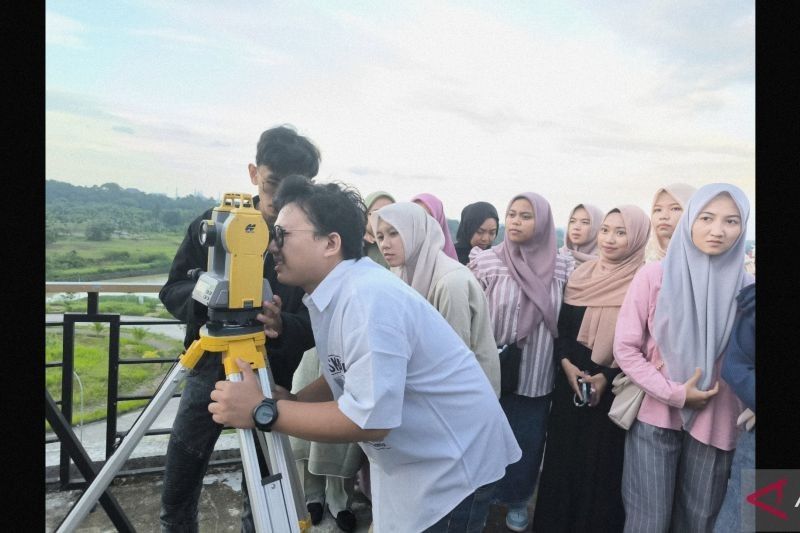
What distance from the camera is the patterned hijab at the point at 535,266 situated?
255 cm

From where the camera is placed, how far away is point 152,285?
2857 mm

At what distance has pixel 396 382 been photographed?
1.15m

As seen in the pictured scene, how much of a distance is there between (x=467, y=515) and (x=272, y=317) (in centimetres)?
83

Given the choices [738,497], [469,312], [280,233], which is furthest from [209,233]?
[738,497]

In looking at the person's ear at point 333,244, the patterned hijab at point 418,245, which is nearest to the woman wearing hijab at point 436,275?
the patterned hijab at point 418,245

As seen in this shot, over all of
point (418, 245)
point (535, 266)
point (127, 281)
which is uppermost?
point (418, 245)

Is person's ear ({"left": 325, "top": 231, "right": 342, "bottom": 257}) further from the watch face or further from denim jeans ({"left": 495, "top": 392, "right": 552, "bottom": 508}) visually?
denim jeans ({"left": 495, "top": 392, "right": 552, "bottom": 508})

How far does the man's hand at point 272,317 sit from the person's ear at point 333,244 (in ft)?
0.91

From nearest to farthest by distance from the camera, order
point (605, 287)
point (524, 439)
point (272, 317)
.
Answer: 1. point (272, 317)
2. point (605, 287)
3. point (524, 439)

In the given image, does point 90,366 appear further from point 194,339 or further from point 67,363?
point 194,339

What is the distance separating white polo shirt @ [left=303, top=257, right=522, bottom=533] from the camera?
119cm

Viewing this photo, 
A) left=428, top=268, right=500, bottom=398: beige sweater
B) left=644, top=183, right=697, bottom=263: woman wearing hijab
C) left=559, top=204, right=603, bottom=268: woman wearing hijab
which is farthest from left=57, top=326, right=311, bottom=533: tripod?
left=559, top=204, right=603, bottom=268: woman wearing hijab

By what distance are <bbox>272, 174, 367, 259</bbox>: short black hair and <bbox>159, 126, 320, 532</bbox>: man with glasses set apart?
0.34 m

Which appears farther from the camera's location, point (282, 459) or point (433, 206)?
point (433, 206)
